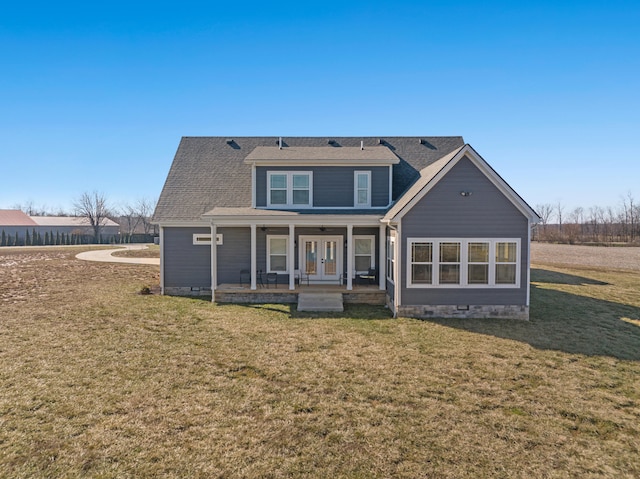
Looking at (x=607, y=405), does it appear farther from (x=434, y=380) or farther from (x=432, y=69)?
(x=432, y=69)

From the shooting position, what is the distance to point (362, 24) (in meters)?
13.5

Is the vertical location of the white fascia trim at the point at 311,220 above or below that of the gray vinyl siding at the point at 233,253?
above

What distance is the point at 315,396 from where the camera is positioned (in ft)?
18.8

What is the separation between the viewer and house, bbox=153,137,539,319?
35.3 feet

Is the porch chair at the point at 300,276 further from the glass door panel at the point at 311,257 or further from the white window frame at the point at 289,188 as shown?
the white window frame at the point at 289,188

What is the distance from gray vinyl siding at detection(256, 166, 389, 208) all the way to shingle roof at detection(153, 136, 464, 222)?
0.95 meters

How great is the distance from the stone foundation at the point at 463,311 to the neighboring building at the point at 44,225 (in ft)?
228

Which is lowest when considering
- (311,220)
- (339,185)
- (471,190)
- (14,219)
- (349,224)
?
(349,224)


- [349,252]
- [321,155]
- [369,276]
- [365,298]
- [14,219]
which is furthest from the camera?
[14,219]

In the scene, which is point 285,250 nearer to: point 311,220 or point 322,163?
point 311,220

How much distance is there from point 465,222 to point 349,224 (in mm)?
4020

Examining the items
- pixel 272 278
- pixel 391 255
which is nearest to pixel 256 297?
pixel 272 278

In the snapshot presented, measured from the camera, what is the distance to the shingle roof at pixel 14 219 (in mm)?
65125

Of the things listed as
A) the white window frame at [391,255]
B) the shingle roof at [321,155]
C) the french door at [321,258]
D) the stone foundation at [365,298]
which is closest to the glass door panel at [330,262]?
the french door at [321,258]
